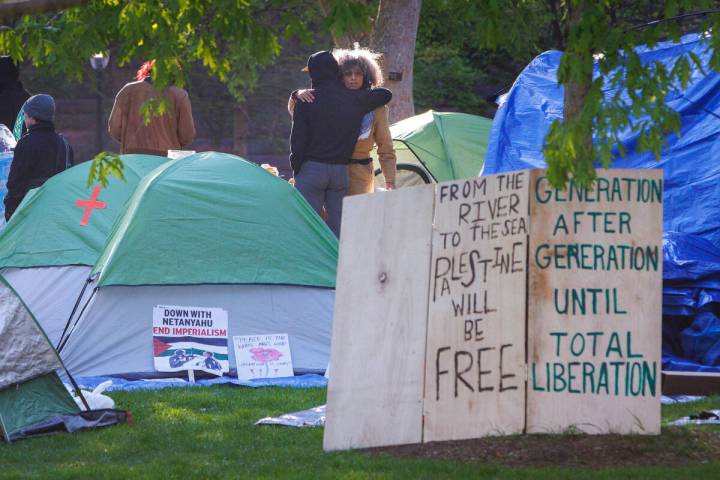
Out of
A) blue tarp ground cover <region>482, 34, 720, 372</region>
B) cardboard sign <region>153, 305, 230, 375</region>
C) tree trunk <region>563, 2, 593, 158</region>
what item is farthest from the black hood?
tree trunk <region>563, 2, 593, 158</region>

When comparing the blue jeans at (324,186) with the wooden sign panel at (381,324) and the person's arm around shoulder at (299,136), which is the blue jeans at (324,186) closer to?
the person's arm around shoulder at (299,136)

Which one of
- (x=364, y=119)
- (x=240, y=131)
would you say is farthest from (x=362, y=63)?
(x=240, y=131)

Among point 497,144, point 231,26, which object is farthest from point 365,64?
point 231,26

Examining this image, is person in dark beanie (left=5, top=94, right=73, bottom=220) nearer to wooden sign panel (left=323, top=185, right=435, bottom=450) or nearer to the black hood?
the black hood

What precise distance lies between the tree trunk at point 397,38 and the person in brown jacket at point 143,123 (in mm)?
5066

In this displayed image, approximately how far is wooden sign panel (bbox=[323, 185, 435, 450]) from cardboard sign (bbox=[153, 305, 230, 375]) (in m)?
2.73

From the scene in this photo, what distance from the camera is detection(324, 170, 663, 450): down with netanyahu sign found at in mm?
5754

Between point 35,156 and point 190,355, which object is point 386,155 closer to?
point 190,355

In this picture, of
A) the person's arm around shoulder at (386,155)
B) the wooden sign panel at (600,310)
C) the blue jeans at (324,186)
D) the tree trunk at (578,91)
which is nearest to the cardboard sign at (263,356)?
the blue jeans at (324,186)

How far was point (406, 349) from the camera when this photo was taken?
6008 millimetres

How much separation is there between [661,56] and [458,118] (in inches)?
179

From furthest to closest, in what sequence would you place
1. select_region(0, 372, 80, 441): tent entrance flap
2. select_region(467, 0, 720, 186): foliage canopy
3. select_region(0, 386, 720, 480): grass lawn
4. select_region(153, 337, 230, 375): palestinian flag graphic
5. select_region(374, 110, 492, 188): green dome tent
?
1. select_region(374, 110, 492, 188): green dome tent
2. select_region(153, 337, 230, 375): palestinian flag graphic
3. select_region(0, 372, 80, 441): tent entrance flap
4. select_region(0, 386, 720, 480): grass lawn
5. select_region(467, 0, 720, 186): foliage canopy

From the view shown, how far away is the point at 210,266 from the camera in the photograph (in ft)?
29.6

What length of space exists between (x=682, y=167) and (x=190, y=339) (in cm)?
398
